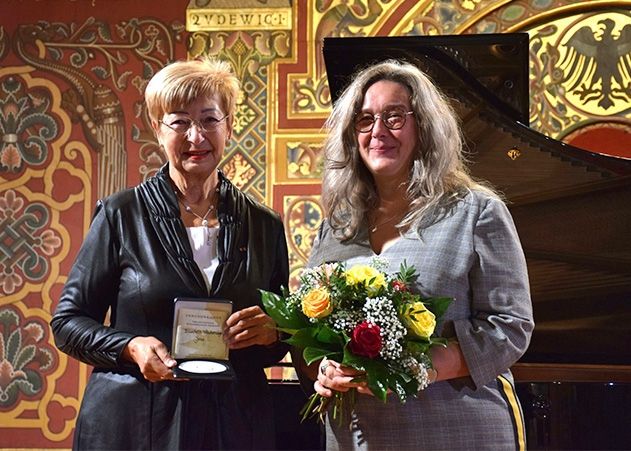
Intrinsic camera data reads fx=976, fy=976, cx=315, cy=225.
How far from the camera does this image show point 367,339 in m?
1.86

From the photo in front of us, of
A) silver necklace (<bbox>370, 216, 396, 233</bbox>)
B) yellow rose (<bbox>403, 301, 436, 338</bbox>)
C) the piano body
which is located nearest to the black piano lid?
the piano body

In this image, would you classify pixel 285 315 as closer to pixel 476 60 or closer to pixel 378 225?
pixel 378 225

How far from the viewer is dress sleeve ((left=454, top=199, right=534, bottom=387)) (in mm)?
1988

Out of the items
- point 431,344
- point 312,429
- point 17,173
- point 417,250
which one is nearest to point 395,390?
point 431,344

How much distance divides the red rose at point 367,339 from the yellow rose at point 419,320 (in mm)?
71

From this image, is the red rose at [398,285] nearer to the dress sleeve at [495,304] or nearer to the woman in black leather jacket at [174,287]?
the dress sleeve at [495,304]

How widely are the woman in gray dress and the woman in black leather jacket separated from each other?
0.17 metres

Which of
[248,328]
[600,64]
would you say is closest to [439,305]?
[248,328]

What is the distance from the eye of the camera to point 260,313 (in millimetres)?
2205

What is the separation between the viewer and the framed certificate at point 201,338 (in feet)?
6.93

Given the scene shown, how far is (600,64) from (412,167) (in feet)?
10.1

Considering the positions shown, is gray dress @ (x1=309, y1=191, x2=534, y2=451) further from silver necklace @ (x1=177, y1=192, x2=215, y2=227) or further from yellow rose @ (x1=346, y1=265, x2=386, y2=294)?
silver necklace @ (x1=177, y1=192, x2=215, y2=227)

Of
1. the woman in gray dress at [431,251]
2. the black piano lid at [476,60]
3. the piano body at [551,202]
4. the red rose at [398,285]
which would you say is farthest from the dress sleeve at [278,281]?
the piano body at [551,202]

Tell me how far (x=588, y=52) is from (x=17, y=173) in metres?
3.08
